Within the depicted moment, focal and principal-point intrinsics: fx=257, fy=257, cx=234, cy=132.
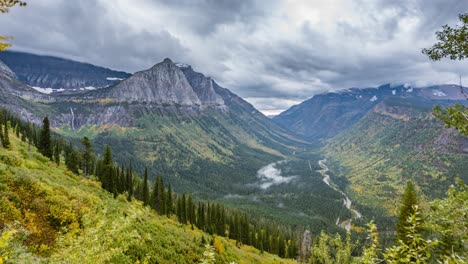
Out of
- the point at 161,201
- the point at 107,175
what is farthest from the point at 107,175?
the point at 161,201

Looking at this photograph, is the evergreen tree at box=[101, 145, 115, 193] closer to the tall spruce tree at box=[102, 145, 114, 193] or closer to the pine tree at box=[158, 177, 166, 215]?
the tall spruce tree at box=[102, 145, 114, 193]

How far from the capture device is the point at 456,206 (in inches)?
344

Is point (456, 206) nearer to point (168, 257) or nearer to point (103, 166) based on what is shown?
point (168, 257)

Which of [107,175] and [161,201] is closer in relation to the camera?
[107,175]

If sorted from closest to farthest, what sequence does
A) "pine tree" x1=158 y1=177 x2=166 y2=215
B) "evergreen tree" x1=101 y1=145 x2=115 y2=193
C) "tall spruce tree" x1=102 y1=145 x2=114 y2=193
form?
"evergreen tree" x1=101 y1=145 x2=115 y2=193 → "tall spruce tree" x1=102 y1=145 x2=114 y2=193 → "pine tree" x1=158 y1=177 x2=166 y2=215

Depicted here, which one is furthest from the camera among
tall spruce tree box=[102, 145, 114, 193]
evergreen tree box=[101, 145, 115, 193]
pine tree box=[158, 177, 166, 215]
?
pine tree box=[158, 177, 166, 215]

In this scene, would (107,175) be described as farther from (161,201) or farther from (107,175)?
(161,201)

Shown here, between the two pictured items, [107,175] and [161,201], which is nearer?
[107,175]

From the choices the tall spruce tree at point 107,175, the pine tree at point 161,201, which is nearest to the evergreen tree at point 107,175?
the tall spruce tree at point 107,175

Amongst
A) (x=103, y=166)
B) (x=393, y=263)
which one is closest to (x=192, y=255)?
(x=393, y=263)

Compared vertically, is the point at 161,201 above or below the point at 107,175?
below

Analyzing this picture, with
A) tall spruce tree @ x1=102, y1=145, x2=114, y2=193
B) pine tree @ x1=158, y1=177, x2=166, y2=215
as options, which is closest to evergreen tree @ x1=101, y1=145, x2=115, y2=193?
tall spruce tree @ x1=102, y1=145, x2=114, y2=193

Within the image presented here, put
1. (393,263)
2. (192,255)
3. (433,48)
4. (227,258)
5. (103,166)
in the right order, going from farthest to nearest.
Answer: (103,166)
(227,258)
(192,255)
(433,48)
(393,263)

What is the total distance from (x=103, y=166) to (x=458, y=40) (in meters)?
91.5
